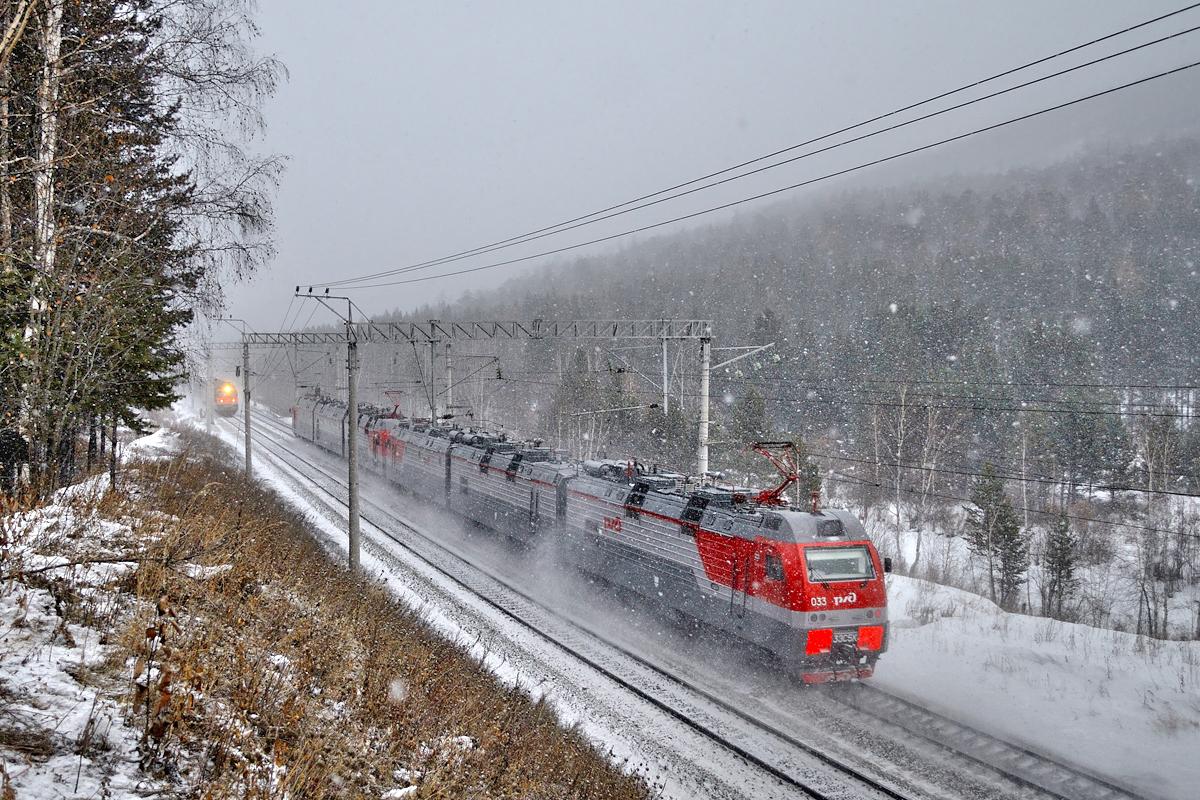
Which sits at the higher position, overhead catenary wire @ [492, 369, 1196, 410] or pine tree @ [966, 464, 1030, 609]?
overhead catenary wire @ [492, 369, 1196, 410]

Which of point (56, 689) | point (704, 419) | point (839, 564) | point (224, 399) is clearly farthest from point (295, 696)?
point (224, 399)

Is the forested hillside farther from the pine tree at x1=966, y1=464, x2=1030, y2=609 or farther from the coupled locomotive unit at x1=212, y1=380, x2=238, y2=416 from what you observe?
the coupled locomotive unit at x1=212, y1=380, x2=238, y2=416

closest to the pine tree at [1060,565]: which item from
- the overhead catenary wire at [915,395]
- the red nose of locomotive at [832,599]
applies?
the overhead catenary wire at [915,395]

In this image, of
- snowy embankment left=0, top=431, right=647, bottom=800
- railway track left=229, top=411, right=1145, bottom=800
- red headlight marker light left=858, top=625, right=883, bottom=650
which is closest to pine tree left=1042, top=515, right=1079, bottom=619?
red headlight marker light left=858, top=625, right=883, bottom=650

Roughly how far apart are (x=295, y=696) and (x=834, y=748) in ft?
26.9

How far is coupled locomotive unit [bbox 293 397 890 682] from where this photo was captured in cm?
1208

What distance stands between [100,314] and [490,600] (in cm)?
1112

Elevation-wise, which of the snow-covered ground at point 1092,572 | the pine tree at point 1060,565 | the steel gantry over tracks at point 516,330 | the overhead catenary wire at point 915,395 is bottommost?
the snow-covered ground at point 1092,572

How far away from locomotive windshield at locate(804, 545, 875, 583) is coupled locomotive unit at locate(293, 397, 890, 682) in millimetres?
18

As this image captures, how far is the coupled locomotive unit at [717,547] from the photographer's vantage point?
1208 cm

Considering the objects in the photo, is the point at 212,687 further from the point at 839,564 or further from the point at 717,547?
the point at 839,564

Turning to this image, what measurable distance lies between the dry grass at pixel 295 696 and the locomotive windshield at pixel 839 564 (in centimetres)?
482

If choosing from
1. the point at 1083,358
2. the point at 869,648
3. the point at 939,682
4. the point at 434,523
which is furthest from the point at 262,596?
the point at 1083,358

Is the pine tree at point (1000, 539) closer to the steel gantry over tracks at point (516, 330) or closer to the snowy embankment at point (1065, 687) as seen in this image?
the snowy embankment at point (1065, 687)
